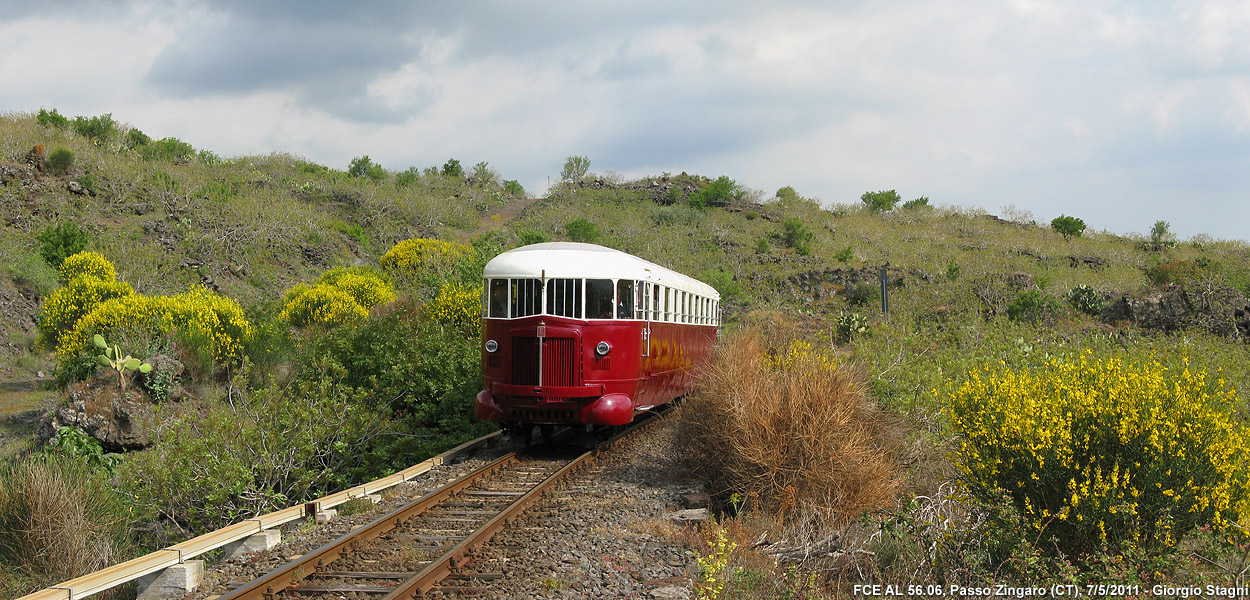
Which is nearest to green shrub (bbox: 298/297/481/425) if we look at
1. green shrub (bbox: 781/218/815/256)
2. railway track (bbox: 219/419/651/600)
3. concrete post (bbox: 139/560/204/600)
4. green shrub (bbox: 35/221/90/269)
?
railway track (bbox: 219/419/651/600)

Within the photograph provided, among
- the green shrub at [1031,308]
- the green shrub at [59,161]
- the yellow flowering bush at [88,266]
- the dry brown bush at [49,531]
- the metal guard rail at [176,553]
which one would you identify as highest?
the green shrub at [59,161]

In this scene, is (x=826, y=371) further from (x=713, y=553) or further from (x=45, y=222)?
(x=45, y=222)

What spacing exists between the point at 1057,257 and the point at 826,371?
42182mm

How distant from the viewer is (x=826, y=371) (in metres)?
8.19

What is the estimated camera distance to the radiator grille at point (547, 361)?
36.3 ft

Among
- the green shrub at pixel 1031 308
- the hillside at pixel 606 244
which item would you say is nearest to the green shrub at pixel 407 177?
the hillside at pixel 606 244

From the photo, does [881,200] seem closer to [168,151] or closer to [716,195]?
[716,195]

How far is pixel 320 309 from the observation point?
24031 millimetres

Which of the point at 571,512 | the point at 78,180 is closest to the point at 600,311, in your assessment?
the point at 571,512

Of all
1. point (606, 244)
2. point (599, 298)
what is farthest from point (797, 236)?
point (599, 298)

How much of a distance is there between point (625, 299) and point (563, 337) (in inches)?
44.6

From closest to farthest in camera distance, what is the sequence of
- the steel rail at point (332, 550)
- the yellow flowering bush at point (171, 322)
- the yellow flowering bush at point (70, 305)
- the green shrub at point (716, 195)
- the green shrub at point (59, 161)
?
the steel rail at point (332, 550) → the yellow flowering bush at point (171, 322) → the yellow flowering bush at point (70, 305) → the green shrub at point (59, 161) → the green shrub at point (716, 195)

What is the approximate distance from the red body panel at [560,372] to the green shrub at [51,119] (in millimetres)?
46215

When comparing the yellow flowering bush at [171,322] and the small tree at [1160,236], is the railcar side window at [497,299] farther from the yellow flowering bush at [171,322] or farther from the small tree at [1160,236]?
the small tree at [1160,236]
